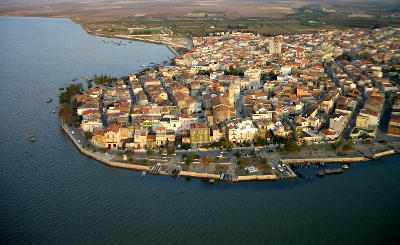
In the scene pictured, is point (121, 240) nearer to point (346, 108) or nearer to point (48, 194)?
point (48, 194)

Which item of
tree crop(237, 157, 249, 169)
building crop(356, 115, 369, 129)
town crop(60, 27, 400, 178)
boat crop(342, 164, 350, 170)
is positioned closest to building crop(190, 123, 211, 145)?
town crop(60, 27, 400, 178)

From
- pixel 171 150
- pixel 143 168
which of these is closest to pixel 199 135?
pixel 171 150

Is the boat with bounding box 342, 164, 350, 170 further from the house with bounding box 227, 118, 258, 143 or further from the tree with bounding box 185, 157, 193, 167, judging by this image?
the tree with bounding box 185, 157, 193, 167

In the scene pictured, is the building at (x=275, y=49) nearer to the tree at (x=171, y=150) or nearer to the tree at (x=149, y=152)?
the tree at (x=171, y=150)

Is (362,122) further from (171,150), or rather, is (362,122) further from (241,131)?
(171,150)

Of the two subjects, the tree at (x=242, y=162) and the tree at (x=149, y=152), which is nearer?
the tree at (x=242, y=162)

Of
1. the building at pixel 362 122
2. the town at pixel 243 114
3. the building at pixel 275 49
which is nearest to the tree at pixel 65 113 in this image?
the town at pixel 243 114
